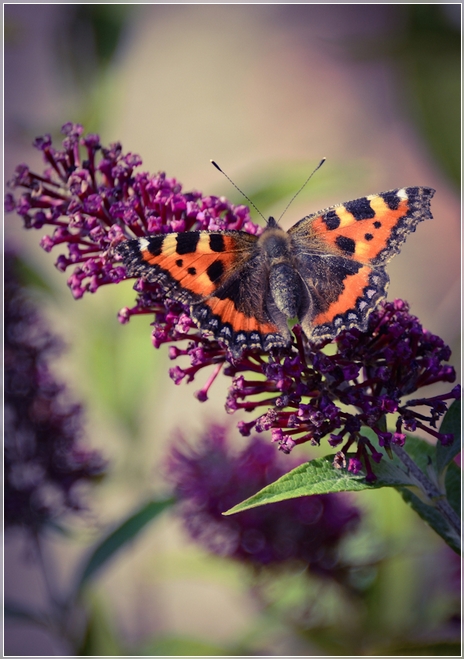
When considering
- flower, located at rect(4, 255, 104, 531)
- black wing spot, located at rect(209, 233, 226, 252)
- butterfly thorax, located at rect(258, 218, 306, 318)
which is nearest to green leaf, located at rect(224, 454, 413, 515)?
butterfly thorax, located at rect(258, 218, 306, 318)

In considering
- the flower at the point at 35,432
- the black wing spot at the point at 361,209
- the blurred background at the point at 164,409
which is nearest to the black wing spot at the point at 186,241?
the black wing spot at the point at 361,209

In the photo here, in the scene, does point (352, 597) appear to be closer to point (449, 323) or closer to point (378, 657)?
point (378, 657)

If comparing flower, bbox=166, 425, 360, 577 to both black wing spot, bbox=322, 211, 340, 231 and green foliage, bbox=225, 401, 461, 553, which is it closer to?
green foliage, bbox=225, 401, 461, 553

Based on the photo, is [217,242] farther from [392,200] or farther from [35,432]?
[35,432]

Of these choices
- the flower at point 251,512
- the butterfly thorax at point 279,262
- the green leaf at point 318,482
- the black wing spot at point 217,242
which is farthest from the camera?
the flower at point 251,512

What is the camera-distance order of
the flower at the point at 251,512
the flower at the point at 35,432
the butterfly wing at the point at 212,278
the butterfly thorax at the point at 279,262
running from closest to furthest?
the butterfly wing at the point at 212,278, the butterfly thorax at the point at 279,262, the flower at the point at 251,512, the flower at the point at 35,432

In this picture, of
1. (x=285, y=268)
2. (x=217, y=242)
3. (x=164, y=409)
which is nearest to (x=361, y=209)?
(x=285, y=268)

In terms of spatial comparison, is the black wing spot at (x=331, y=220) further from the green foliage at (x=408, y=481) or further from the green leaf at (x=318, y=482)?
the green leaf at (x=318, y=482)
